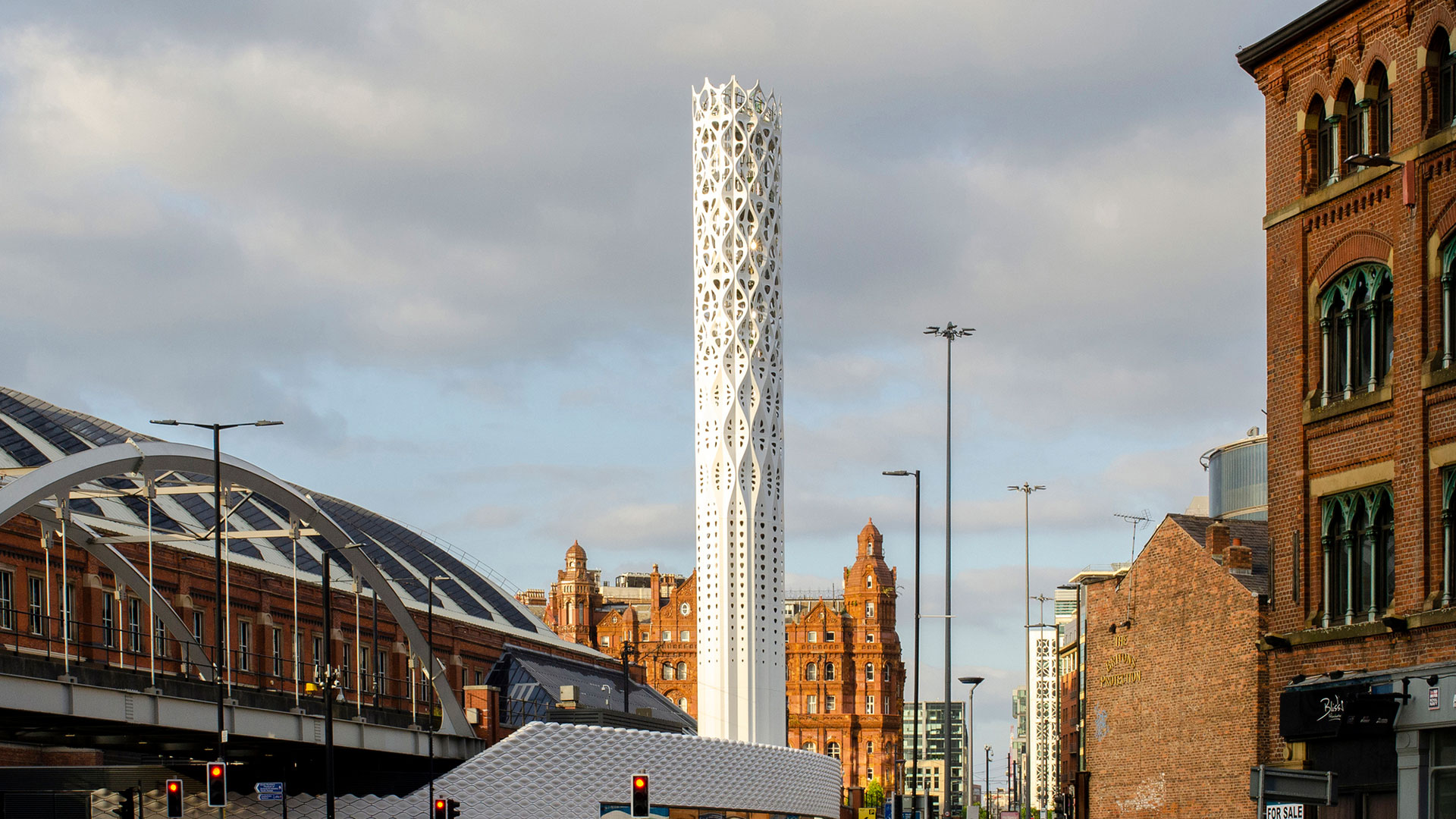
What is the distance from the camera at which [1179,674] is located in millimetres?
51125

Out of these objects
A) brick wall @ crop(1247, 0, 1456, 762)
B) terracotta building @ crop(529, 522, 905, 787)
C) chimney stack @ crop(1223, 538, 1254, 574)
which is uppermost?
brick wall @ crop(1247, 0, 1456, 762)

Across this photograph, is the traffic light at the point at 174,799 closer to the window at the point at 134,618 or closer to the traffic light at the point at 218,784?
the traffic light at the point at 218,784

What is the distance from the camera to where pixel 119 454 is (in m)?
49.9

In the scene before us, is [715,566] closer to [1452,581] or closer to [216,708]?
[216,708]

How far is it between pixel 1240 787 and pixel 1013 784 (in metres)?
157

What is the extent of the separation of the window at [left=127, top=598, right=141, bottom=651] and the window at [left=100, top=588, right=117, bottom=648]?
2.86 ft

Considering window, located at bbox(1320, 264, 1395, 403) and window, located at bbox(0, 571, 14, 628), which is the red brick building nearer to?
window, located at bbox(1320, 264, 1395, 403)

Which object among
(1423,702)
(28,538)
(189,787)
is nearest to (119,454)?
(28,538)

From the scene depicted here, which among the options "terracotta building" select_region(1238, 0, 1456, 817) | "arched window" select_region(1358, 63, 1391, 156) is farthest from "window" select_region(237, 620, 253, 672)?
"arched window" select_region(1358, 63, 1391, 156)

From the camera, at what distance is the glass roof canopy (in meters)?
64.4

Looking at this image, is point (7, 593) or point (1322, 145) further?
point (7, 593)

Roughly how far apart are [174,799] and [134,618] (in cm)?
2410

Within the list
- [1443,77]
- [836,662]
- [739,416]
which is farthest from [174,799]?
[836,662]

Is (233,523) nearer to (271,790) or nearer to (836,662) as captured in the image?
(271,790)
